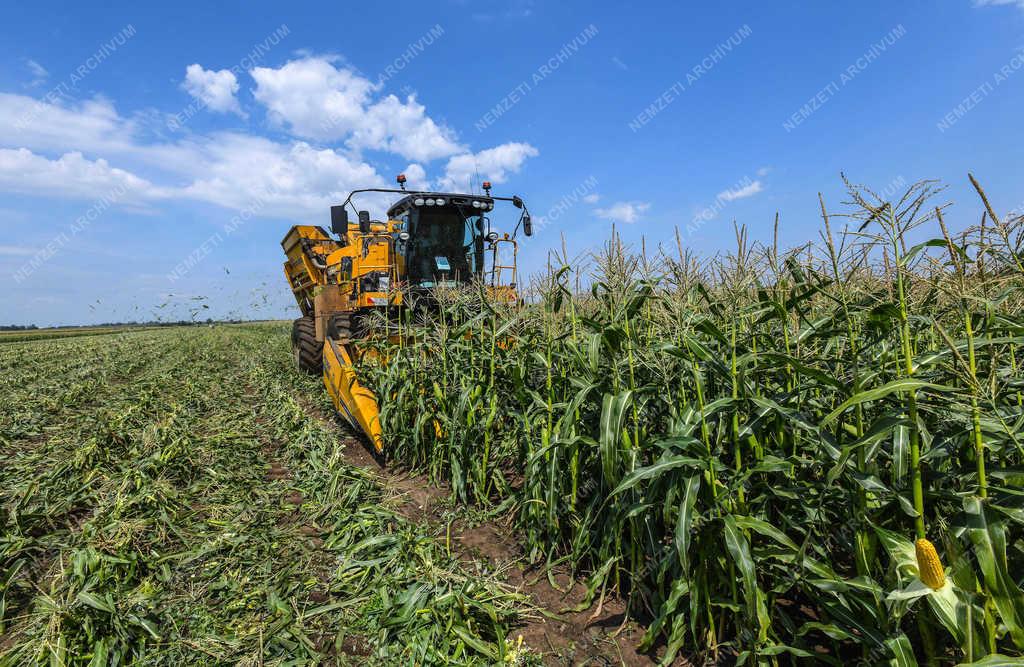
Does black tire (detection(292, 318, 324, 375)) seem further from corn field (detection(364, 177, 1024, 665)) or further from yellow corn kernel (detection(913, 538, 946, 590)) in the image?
yellow corn kernel (detection(913, 538, 946, 590))

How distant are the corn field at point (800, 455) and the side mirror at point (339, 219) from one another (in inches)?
215

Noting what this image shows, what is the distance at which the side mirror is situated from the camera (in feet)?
27.2

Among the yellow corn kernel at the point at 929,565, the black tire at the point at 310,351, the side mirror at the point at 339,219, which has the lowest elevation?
the yellow corn kernel at the point at 929,565

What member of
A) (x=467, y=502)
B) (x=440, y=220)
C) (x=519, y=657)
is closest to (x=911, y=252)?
(x=519, y=657)

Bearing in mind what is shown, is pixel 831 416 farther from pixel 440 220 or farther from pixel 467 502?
pixel 440 220

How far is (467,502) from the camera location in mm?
4281

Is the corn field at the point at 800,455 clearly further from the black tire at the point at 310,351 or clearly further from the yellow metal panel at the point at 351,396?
the black tire at the point at 310,351

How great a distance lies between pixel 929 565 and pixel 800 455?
1.16m

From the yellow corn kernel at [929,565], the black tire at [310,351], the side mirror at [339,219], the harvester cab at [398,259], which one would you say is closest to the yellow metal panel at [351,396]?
the harvester cab at [398,259]

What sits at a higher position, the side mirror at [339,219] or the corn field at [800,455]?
the side mirror at [339,219]

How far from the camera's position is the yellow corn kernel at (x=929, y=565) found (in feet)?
5.21

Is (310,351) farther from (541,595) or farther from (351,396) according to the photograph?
(541,595)

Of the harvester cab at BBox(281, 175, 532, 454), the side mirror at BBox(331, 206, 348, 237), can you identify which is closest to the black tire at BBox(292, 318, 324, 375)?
the harvester cab at BBox(281, 175, 532, 454)

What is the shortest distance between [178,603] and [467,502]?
2156 millimetres
